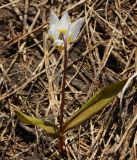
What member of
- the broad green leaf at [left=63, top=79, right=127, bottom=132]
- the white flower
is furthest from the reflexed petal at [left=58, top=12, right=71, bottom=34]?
the broad green leaf at [left=63, top=79, right=127, bottom=132]

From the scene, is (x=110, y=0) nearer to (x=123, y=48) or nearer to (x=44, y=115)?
(x=123, y=48)

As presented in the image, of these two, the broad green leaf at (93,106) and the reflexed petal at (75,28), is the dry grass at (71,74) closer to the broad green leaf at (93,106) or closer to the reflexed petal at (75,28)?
the broad green leaf at (93,106)

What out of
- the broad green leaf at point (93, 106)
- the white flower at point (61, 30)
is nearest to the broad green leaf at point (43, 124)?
the broad green leaf at point (93, 106)

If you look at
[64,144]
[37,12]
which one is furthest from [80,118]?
[37,12]

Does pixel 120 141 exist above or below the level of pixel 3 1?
below

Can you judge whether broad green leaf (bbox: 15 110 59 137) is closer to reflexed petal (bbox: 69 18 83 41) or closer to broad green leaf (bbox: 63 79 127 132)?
broad green leaf (bbox: 63 79 127 132)

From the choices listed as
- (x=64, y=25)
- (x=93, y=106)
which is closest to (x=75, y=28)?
(x=64, y=25)

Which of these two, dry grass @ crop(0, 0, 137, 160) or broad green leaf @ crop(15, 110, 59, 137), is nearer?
broad green leaf @ crop(15, 110, 59, 137)

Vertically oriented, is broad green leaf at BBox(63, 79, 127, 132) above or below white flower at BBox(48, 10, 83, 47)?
below
